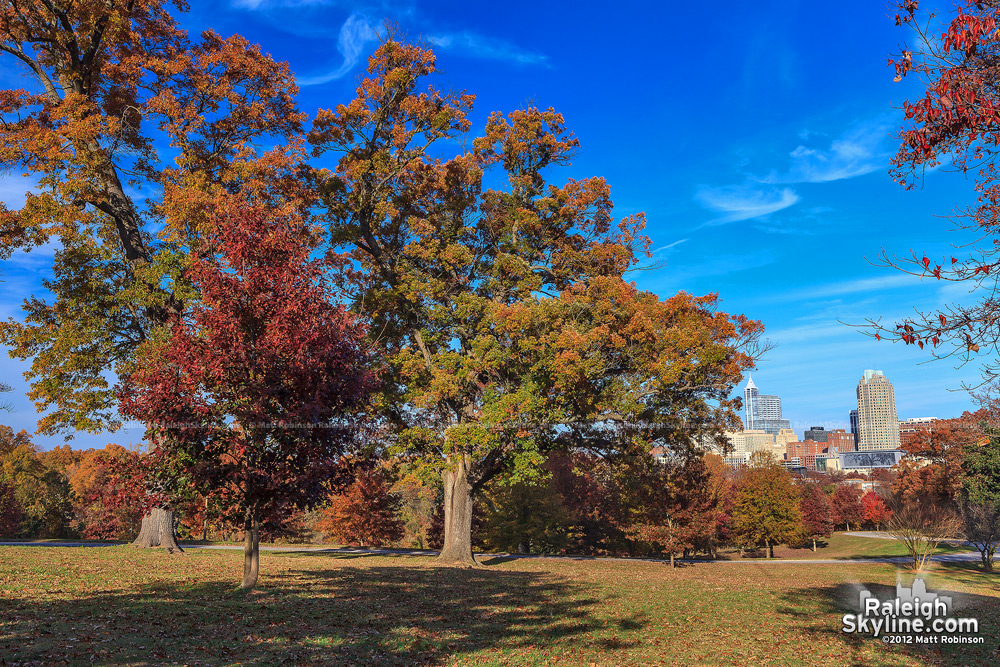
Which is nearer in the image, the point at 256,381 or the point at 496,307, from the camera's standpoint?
the point at 256,381

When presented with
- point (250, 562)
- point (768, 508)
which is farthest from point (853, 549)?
point (250, 562)

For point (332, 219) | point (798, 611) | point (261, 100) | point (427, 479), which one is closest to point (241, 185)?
point (261, 100)

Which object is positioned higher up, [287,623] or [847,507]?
[287,623]

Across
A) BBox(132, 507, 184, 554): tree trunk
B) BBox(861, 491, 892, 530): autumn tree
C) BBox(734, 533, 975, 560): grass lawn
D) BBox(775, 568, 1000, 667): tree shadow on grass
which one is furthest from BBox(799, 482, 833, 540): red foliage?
BBox(132, 507, 184, 554): tree trunk

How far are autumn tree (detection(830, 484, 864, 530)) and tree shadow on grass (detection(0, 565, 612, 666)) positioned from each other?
65.3 m

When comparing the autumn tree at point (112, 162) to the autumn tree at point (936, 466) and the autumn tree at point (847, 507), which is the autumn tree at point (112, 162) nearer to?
the autumn tree at point (936, 466)

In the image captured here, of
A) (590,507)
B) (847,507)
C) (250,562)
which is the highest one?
(250,562)

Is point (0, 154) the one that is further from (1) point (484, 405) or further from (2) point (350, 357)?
(1) point (484, 405)

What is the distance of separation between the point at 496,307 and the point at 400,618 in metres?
13.7

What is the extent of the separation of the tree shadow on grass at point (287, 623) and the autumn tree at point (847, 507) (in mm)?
65342

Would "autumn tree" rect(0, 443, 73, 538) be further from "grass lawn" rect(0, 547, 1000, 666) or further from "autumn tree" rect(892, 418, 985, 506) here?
"autumn tree" rect(892, 418, 985, 506)

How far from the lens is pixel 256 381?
457 inches

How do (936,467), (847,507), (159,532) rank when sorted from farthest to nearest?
1. (847,507)
2. (936,467)
3. (159,532)

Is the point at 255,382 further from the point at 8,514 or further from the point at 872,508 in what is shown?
the point at 872,508
